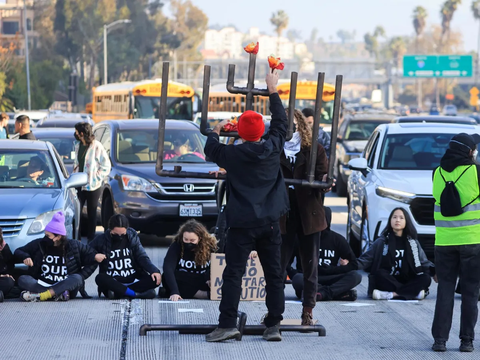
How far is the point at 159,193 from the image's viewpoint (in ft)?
42.6

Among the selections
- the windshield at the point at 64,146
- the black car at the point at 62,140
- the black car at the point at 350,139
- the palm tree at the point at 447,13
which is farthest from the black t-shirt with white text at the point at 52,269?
the palm tree at the point at 447,13

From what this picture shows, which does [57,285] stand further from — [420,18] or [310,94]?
[420,18]

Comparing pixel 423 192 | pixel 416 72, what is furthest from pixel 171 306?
pixel 416 72

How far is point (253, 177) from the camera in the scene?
6750 millimetres

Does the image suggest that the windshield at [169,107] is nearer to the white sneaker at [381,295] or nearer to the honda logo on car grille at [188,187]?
the honda logo on car grille at [188,187]

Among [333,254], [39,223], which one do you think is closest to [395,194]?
[333,254]

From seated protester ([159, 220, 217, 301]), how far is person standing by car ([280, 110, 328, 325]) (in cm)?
184

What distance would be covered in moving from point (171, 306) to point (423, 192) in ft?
12.3

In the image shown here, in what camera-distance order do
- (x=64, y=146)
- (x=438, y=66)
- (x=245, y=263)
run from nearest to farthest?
(x=245, y=263) → (x=64, y=146) → (x=438, y=66)

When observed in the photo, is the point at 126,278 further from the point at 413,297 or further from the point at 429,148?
the point at 429,148

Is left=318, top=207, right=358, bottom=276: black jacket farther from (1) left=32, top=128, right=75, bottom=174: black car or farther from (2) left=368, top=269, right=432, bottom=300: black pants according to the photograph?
(1) left=32, top=128, right=75, bottom=174: black car

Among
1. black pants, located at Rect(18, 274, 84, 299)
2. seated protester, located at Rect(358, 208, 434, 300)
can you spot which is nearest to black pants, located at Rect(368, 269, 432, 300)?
seated protester, located at Rect(358, 208, 434, 300)

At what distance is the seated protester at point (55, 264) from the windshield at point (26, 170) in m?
2.04

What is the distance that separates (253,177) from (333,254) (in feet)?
9.52
